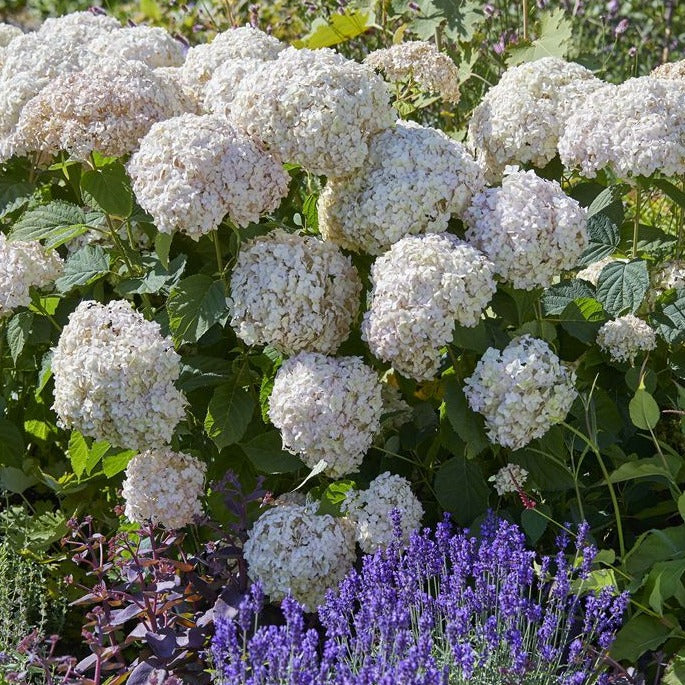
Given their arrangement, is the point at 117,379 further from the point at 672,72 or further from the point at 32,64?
the point at 672,72

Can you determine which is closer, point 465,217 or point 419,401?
point 465,217

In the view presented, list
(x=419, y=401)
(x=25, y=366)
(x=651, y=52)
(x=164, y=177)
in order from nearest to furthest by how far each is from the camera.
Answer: (x=164, y=177) < (x=419, y=401) < (x=25, y=366) < (x=651, y=52)

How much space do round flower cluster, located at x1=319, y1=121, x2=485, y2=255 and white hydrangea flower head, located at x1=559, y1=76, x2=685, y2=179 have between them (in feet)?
0.99

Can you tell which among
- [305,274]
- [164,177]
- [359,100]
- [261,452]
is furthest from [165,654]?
[359,100]

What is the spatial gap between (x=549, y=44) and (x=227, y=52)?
1.24m

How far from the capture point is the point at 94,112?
9.62 ft

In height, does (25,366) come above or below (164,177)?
below

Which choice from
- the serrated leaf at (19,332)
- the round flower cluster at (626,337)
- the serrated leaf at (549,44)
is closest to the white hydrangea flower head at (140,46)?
the serrated leaf at (19,332)

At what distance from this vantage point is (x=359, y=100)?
2.80 m

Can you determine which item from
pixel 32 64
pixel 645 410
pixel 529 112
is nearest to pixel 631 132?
pixel 529 112

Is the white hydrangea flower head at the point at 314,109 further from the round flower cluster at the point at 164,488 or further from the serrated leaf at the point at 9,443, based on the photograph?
the serrated leaf at the point at 9,443

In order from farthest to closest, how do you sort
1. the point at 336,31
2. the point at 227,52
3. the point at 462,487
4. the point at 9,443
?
the point at 336,31, the point at 9,443, the point at 227,52, the point at 462,487

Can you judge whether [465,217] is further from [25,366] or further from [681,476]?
[25,366]

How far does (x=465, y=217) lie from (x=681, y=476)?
99 cm
